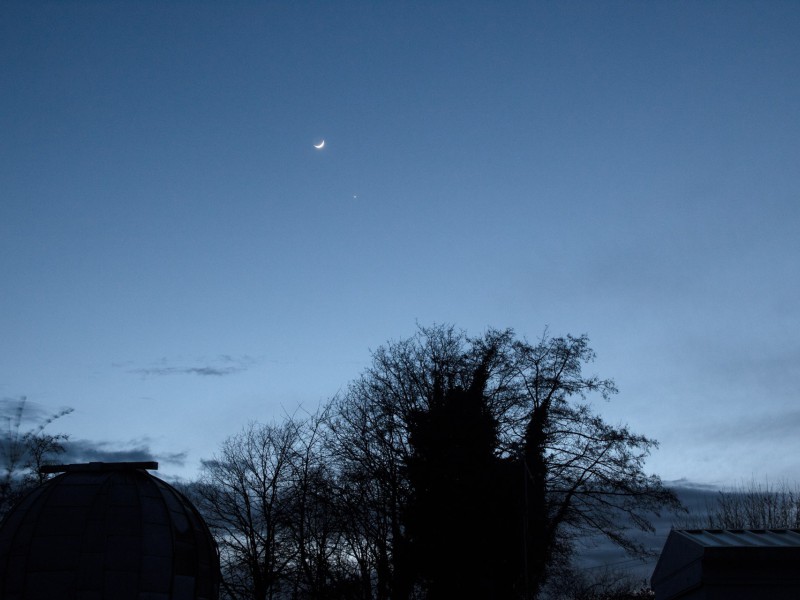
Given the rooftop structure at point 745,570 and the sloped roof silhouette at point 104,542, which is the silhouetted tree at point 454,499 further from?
the rooftop structure at point 745,570

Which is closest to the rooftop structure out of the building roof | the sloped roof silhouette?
the building roof

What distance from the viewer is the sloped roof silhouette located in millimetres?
22266

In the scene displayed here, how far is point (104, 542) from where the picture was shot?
23.0 metres

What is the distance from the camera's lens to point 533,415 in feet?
126

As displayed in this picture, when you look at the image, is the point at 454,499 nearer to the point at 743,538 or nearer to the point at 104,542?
the point at 104,542

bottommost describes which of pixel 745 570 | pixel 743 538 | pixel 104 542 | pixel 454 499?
pixel 745 570

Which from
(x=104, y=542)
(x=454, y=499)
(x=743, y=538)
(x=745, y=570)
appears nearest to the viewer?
(x=745, y=570)

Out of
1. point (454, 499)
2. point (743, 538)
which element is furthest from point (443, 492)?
point (743, 538)

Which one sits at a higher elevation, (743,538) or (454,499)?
(454,499)

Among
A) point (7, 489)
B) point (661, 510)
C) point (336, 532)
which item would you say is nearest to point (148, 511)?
point (336, 532)

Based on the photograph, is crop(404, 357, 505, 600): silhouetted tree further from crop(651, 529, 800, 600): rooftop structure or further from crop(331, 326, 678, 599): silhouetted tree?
crop(651, 529, 800, 600): rooftop structure

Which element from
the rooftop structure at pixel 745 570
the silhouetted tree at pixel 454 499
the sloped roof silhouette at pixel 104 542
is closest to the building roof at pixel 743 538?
the rooftop structure at pixel 745 570

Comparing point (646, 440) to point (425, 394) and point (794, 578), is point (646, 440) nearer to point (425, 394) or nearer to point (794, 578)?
point (425, 394)

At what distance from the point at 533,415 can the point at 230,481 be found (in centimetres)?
1894
